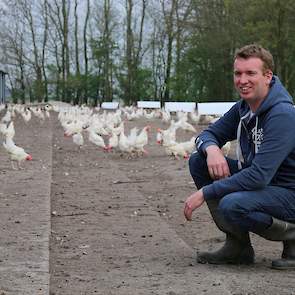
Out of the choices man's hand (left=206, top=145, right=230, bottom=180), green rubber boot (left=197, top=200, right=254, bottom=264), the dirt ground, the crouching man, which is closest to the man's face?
the crouching man

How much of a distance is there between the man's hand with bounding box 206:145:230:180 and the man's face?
45cm

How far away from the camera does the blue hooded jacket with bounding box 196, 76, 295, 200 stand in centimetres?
406

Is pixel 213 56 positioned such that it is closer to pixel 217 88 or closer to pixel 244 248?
pixel 217 88

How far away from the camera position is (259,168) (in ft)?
13.3

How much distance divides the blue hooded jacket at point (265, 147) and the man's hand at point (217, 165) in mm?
85

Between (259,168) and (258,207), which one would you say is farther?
(258,207)

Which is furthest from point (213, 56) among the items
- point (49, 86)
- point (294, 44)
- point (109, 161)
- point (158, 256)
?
point (158, 256)

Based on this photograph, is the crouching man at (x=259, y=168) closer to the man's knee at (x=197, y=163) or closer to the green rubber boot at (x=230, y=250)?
the green rubber boot at (x=230, y=250)

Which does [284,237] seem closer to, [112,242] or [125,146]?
[112,242]

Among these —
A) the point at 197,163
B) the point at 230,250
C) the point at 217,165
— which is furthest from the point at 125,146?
the point at 217,165

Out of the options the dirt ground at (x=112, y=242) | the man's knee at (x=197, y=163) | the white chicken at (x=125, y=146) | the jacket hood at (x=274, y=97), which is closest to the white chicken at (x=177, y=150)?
the white chicken at (x=125, y=146)

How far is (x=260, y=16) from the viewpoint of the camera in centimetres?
3372

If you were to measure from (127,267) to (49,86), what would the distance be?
195ft

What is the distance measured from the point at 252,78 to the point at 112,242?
195 cm
